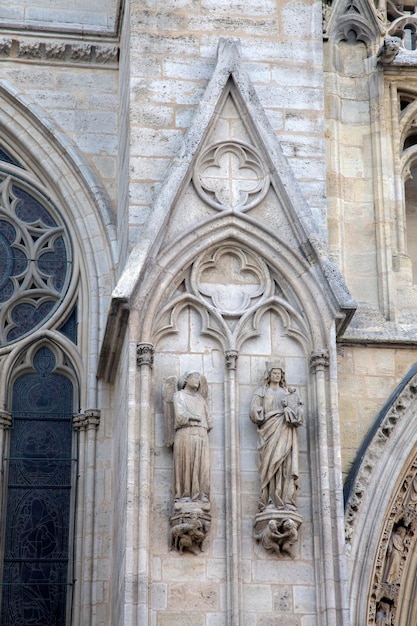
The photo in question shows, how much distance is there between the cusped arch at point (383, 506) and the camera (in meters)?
12.2

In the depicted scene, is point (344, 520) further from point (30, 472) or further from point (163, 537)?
point (30, 472)

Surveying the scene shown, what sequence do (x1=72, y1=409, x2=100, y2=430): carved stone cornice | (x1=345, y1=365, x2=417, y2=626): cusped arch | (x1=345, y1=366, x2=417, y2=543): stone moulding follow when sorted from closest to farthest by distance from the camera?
(x1=345, y1=365, x2=417, y2=626): cusped arch, (x1=345, y1=366, x2=417, y2=543): stone moulding, (x1=72, y1=409, x2=100, y2=430): carved stone cornice

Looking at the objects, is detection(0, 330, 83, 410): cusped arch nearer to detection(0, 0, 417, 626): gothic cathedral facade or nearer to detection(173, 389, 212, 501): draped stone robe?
detection(0, 0, 417, 626): gothic cathedral facade

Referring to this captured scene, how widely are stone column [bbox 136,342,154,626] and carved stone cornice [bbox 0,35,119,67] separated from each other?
141 inches

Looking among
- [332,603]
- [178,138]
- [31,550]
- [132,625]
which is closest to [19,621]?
[31,550]

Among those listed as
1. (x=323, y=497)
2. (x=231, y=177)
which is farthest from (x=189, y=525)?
(x=231, y=177)

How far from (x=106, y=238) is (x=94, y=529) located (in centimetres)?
268

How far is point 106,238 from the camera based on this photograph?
13.9 meters

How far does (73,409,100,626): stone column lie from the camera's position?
494 inches

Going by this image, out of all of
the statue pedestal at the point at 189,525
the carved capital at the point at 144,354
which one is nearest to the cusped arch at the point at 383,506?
the statue pedestal at the point at 189,525

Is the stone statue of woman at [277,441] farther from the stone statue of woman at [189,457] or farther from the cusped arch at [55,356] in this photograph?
the cusped arch at [55,356]

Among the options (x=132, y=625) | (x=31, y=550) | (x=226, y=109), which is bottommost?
(x=132, y=625)

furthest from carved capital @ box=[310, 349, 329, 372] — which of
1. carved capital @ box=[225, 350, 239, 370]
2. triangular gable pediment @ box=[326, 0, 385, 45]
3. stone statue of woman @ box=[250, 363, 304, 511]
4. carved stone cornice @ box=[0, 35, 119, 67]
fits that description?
carved stone cornice @ box=[0, 35, 119, 67]

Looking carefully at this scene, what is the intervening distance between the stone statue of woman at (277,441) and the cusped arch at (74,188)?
2.14 m
